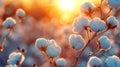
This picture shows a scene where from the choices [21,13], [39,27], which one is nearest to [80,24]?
[21,13]

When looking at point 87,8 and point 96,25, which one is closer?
point 96,25

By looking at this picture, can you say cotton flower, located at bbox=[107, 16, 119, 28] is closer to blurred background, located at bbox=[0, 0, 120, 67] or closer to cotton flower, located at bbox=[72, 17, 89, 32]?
cotton flower, located at bbox=[72, 17, 89, 32]

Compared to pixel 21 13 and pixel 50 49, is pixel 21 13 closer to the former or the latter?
pixel 21 13

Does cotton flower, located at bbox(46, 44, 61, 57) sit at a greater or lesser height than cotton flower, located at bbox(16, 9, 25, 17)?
lesser

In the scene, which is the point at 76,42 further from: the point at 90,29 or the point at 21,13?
the point at 21,13

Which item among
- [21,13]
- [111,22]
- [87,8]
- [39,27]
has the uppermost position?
[39,27]

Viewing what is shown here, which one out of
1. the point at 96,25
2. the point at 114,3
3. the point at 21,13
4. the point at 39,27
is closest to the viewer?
the point at 96,25

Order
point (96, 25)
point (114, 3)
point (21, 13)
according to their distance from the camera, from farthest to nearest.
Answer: point (21, 13) → point (114, 3) → point (96, 25)

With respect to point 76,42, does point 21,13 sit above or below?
above

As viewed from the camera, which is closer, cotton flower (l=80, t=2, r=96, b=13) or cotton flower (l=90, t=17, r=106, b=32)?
cotton flower (l=90, t=17, r=106, b=32)

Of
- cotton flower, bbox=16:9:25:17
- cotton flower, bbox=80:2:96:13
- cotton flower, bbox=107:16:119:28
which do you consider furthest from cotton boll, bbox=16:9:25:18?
cotton flower, bbox=107:16:119:28

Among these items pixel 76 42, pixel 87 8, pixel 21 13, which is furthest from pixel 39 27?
pixel 76 42
